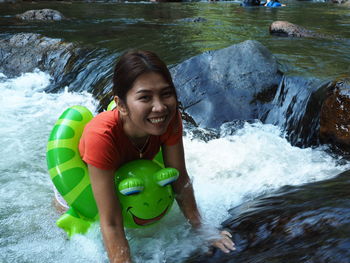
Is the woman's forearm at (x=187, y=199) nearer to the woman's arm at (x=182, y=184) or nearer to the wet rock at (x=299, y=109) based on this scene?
the woman's arm at (x=182, y=184)

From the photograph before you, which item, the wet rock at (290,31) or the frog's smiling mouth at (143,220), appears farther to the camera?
the wet rock at (290,31)

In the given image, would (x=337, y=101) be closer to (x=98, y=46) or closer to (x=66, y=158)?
(x=66, y=158)

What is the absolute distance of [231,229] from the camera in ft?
8.07

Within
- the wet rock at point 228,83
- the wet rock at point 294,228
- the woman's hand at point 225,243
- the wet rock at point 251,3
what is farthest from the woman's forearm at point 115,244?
the wet rock at point 251,3

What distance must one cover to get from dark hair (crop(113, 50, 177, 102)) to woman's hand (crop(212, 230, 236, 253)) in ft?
3.12

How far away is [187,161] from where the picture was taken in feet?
13.1

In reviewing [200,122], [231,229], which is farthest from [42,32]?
[231,229]

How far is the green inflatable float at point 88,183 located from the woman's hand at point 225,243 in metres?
0.38

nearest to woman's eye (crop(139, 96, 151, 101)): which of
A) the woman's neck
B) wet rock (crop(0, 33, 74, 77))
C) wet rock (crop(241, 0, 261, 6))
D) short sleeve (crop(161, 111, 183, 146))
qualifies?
the woman's neck

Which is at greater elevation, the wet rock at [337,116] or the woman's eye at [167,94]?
the woman's eye at [167,94]

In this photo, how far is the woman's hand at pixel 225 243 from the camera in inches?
87.1

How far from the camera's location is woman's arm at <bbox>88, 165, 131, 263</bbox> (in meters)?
2.10

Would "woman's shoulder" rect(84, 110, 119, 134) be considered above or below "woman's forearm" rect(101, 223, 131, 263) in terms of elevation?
above

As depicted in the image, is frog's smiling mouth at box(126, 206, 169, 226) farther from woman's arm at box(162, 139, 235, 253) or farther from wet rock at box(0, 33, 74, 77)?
wet rock at box(0, 33, 74, 77)
